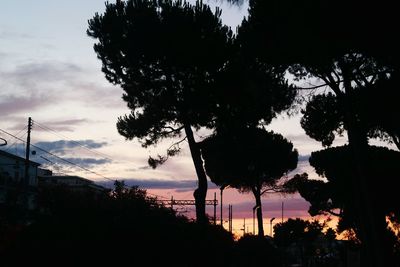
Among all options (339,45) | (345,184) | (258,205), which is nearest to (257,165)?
(258,205)

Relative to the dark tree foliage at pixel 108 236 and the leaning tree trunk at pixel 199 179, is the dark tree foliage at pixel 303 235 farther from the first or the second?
the dark tree foliage at pixel 108 236

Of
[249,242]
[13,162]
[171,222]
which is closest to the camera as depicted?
[171,222]

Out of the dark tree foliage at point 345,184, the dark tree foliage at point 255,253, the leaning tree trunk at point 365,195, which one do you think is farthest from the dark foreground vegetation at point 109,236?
the dark tree foliage at point 345,184

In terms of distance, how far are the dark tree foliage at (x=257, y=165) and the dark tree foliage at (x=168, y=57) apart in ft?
47.0

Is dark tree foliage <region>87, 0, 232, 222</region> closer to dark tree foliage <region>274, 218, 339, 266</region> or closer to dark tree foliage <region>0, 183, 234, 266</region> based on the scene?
dark tree foliage <region>0, 183, 234, 266</region>

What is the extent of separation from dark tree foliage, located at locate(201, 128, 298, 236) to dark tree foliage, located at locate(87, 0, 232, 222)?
14.3 meters

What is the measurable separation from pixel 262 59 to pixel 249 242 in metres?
11.3

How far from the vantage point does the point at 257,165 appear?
46.2m

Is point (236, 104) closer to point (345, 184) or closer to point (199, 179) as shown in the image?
point (199, 179)

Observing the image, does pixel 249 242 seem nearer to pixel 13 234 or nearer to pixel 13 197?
pixel 13 197

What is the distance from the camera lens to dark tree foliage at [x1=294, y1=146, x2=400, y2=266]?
31.5 metres

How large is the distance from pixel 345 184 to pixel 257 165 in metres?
11.2

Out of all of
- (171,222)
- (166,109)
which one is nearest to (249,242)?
(166,109)

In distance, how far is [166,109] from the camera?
87.4 ft
